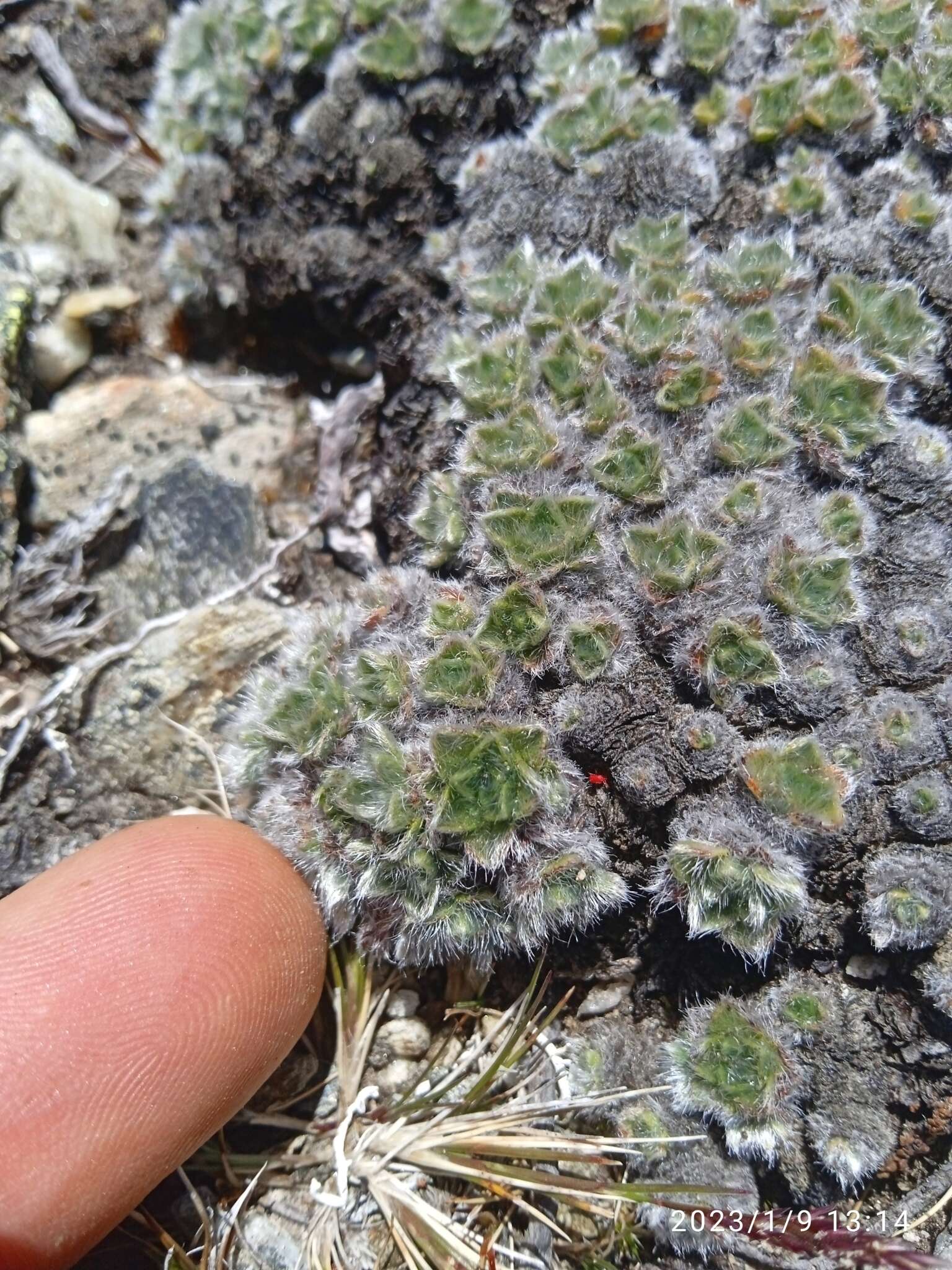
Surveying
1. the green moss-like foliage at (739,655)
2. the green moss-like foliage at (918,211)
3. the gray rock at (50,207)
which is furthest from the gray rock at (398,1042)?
the gray rock at (50,207)

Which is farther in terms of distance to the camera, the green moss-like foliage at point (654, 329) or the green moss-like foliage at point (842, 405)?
the green moss-like foliage at point (654, 329)

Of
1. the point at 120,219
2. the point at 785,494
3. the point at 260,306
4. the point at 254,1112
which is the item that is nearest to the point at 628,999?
the point at 254,1112

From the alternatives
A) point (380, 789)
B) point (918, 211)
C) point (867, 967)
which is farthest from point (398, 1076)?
point (918, 211)

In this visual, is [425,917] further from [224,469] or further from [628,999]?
[224,469]

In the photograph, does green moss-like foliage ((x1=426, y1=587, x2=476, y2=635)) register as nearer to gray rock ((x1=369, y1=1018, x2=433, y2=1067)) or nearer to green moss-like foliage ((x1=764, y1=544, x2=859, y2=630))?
green moss-like foliage ((x1=764, y1=544, x2=859, y2=630))

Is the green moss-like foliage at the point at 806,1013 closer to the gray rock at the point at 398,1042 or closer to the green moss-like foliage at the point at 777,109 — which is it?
the gray rock at the point at 398,1042

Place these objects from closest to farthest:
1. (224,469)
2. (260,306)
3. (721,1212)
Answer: (721,1212)
(224,469)
(260,306)

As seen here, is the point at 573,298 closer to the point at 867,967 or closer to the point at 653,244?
the point at 653,244
